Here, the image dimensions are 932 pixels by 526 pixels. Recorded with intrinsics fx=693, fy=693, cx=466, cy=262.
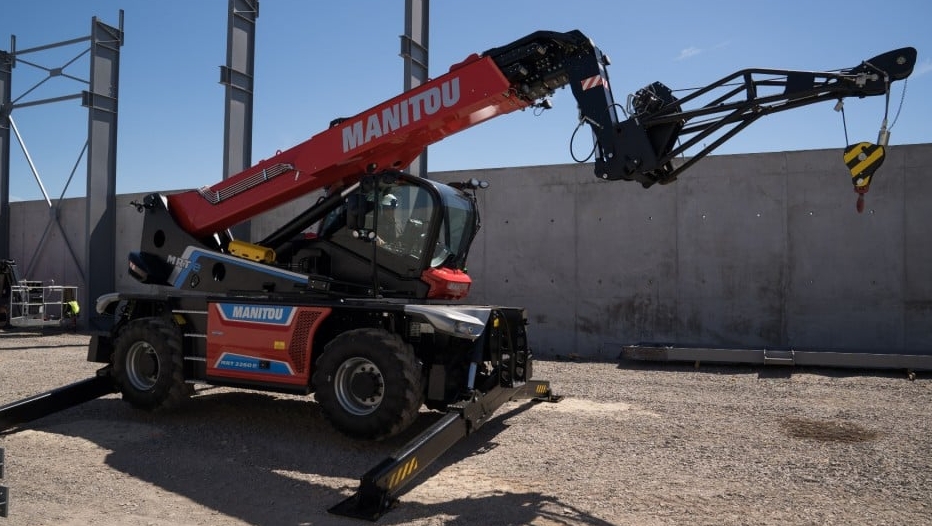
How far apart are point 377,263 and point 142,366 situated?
9.64 feet

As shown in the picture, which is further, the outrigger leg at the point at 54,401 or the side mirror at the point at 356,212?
the outrigger leg at the point at 54,401

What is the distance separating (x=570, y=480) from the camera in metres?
5.38

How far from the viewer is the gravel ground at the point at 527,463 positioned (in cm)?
466

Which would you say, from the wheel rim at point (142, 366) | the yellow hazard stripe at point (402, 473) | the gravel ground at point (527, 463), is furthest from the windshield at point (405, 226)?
the wheel rim at point (142, 366)

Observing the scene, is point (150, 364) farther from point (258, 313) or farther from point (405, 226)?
point (405, 226)

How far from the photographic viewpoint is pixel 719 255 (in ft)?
43.6

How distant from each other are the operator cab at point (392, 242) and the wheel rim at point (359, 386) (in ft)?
2.98

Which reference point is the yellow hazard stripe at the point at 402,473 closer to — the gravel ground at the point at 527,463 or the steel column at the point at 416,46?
the gravel ground at the point at 527,463

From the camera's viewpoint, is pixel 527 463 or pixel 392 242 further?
pixel 392 242

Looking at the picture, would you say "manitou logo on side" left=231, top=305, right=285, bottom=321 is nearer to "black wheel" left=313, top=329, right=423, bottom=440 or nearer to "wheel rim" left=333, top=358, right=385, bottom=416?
"black wheel" left=313, top=329, right=423, bottom=440

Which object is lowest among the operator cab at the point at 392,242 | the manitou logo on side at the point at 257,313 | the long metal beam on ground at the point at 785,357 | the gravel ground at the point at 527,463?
the gravel ground at the point at 527,463

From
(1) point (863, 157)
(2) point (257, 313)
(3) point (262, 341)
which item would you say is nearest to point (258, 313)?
(2) point (257, 313)

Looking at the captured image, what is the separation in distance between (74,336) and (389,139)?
13.8 metres

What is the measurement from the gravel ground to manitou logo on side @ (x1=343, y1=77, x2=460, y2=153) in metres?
3.01
